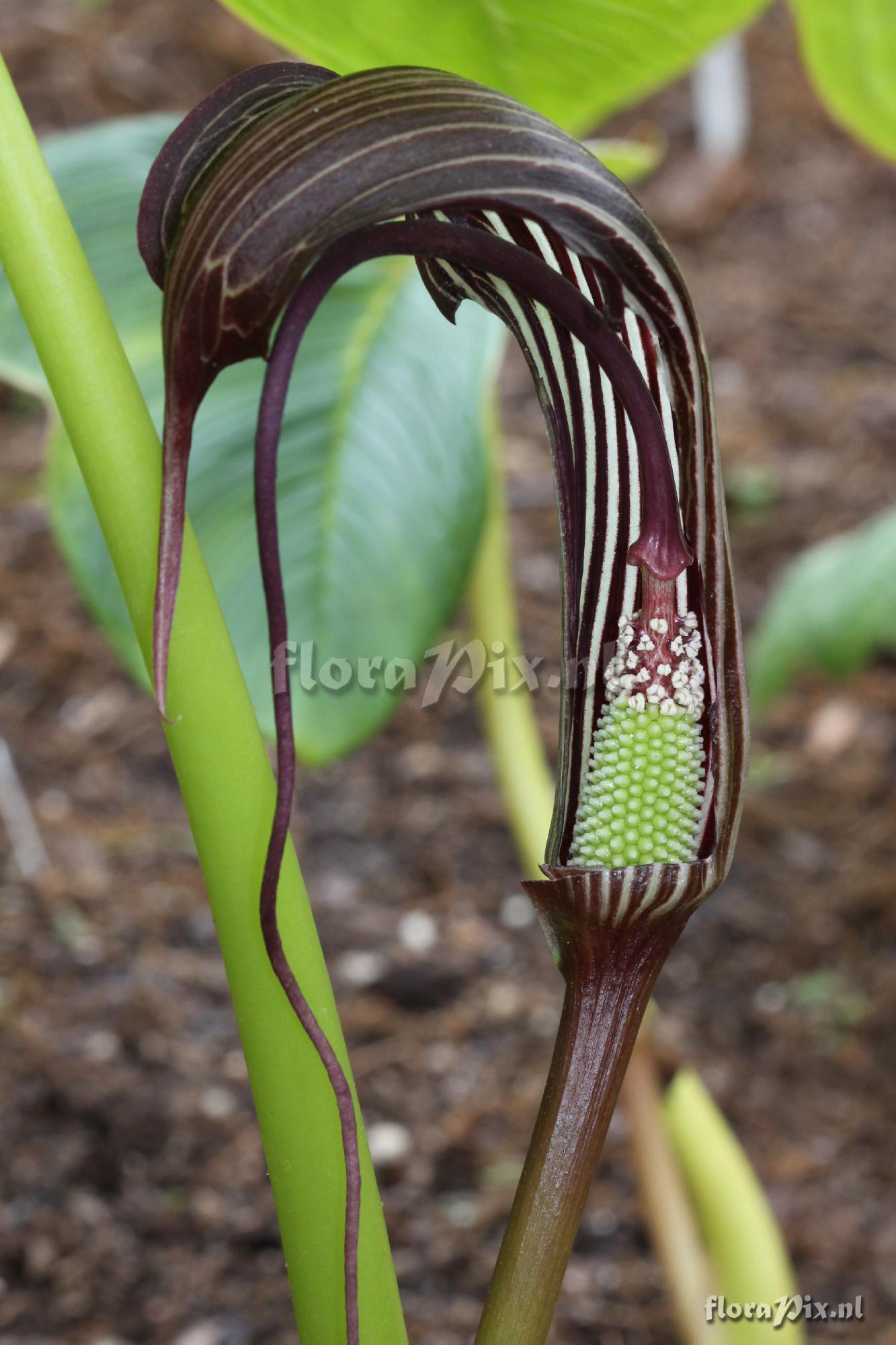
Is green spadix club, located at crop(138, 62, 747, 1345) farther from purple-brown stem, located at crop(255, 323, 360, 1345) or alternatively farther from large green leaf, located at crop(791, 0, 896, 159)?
large green leaf, located at crop(791, 0, 896, 159)

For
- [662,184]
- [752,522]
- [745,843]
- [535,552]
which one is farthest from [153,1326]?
[662,184]

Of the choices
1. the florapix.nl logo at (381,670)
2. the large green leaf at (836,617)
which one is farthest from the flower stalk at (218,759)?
the large green leaf at (836,617)

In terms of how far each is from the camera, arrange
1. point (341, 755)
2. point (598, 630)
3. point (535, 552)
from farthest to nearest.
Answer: point (535, 552) → point (341, 755) → point (598, 630)

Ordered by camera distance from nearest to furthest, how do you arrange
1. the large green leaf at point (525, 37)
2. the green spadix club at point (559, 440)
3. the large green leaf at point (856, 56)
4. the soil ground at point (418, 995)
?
1. the green spadix club at point (559, 440)
2. the large green leaf at point (525, 37)
3. the large green leaf at point (856, 56)
4. the soil ground at point (418, 995)

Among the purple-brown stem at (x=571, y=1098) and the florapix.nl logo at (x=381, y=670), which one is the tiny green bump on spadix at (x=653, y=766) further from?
the florapix.nl logo at (x=381, y=670)

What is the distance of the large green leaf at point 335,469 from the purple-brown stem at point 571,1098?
0.45m

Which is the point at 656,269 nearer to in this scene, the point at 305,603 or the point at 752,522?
the point at 305,603

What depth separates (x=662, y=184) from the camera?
10.7 feet

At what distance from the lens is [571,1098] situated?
402 millimetres

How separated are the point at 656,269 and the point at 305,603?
0.59m

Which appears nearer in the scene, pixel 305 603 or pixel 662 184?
pixel 305 603

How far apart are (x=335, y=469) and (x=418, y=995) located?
26.4 inches

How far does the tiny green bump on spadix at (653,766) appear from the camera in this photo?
0.40 meters

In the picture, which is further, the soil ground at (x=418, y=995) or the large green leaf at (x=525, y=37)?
the soil ground at (x=418, y=995)
